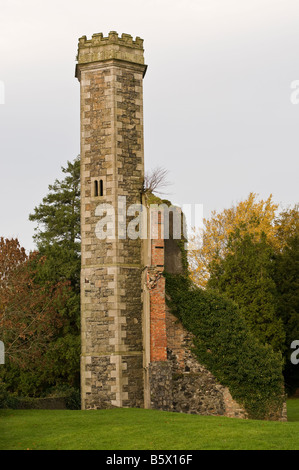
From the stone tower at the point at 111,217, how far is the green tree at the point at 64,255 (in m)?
5.56

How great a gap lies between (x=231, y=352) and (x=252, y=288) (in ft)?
38.4

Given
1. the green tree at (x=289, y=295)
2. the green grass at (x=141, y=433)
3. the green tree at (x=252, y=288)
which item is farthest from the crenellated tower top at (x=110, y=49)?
the green tree at (x=289, y=295)

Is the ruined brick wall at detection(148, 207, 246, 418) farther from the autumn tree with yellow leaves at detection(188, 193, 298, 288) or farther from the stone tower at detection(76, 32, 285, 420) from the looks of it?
the autumn tree with yellow leaves at detection(188, 193, 298, 288)

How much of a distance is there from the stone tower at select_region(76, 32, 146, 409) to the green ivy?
203 centimetres

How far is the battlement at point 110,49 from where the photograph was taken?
2445 cm

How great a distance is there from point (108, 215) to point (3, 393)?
772 cm

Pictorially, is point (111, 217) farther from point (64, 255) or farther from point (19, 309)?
point (64, 255)

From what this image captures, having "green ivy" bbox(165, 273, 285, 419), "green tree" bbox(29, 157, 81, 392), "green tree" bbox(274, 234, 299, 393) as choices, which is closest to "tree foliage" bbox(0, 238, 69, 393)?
"green tree" bbox(29, 157, 81, 392)

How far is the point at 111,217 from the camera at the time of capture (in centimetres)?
2355

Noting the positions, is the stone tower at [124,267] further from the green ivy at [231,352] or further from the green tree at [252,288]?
the green tree at [252,288]

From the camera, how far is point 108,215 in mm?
23594
